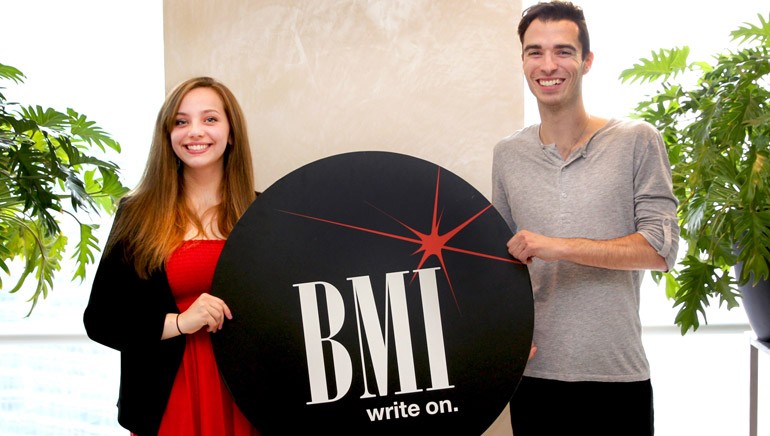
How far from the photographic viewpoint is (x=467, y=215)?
1.75m

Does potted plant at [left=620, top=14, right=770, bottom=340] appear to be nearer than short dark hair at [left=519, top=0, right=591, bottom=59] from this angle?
No

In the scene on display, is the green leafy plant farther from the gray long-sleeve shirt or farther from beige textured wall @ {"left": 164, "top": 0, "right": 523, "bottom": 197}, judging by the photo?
the gray long-sleeve shirt

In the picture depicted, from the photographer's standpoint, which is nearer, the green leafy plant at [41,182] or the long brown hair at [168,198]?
the long brown hair at [168,198]

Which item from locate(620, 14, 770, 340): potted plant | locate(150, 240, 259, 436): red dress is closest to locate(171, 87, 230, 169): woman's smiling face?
locate(150, 240, 259, 436): red dress

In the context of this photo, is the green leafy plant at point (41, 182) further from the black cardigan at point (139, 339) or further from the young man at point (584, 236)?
the young man at point (584, 236)

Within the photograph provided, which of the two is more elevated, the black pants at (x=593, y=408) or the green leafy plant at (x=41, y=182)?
the green leafy plant at (x=41, y=182)

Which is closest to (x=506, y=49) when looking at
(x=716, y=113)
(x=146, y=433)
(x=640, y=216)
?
(x=716, y=113)

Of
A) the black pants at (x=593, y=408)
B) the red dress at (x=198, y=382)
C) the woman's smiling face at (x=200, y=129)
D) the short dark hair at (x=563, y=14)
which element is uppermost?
the short dark hair at (x=563, y=14)

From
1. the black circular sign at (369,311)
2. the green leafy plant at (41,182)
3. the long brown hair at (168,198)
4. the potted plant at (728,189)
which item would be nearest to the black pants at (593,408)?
the black circular sign at (369,311)

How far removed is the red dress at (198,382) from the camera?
176 centimetres

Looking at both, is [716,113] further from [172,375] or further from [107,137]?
[107,137]

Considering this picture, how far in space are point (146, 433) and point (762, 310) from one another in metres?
1.94

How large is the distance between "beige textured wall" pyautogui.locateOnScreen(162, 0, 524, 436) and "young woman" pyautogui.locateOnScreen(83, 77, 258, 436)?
637 millimetres

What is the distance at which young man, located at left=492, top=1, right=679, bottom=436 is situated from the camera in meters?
1.79
